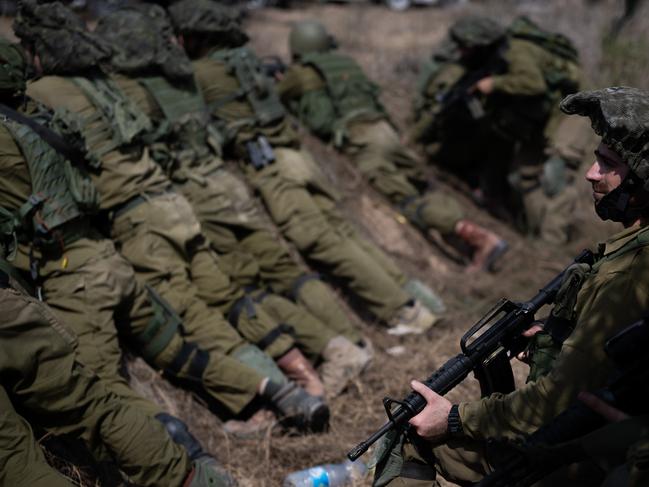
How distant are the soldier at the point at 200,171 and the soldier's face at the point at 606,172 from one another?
2.32 m

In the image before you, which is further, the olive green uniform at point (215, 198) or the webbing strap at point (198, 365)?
the olive green uniform at point (215, 198)

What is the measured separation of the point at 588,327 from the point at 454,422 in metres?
0.61

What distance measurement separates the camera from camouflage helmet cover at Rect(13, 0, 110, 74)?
3787mm

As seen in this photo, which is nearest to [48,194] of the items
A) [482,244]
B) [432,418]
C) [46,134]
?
[46,134]

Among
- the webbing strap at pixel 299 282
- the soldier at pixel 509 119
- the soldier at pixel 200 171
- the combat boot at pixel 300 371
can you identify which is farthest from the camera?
the soldier at pixel 509 119

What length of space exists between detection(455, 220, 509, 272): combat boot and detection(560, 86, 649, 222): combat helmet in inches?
149

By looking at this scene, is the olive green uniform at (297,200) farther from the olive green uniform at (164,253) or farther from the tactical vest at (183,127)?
the olive green uniform at (164,253)

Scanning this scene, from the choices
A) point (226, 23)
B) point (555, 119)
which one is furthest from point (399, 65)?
point (226, 23)

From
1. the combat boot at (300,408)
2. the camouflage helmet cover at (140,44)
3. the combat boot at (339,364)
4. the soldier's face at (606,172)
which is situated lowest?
the combat boot at (339,364)

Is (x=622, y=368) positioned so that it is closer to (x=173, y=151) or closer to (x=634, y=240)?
(x=634, y=240)

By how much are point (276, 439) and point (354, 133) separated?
3.36m

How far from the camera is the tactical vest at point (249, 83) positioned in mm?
5125

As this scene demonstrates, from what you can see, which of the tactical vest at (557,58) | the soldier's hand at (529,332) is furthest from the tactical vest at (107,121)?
the tactical vest at (557,58)

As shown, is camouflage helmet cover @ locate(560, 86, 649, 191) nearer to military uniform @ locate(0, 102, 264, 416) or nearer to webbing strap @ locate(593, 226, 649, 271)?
webbing strap @ locate(593, 226, 649, 271)
